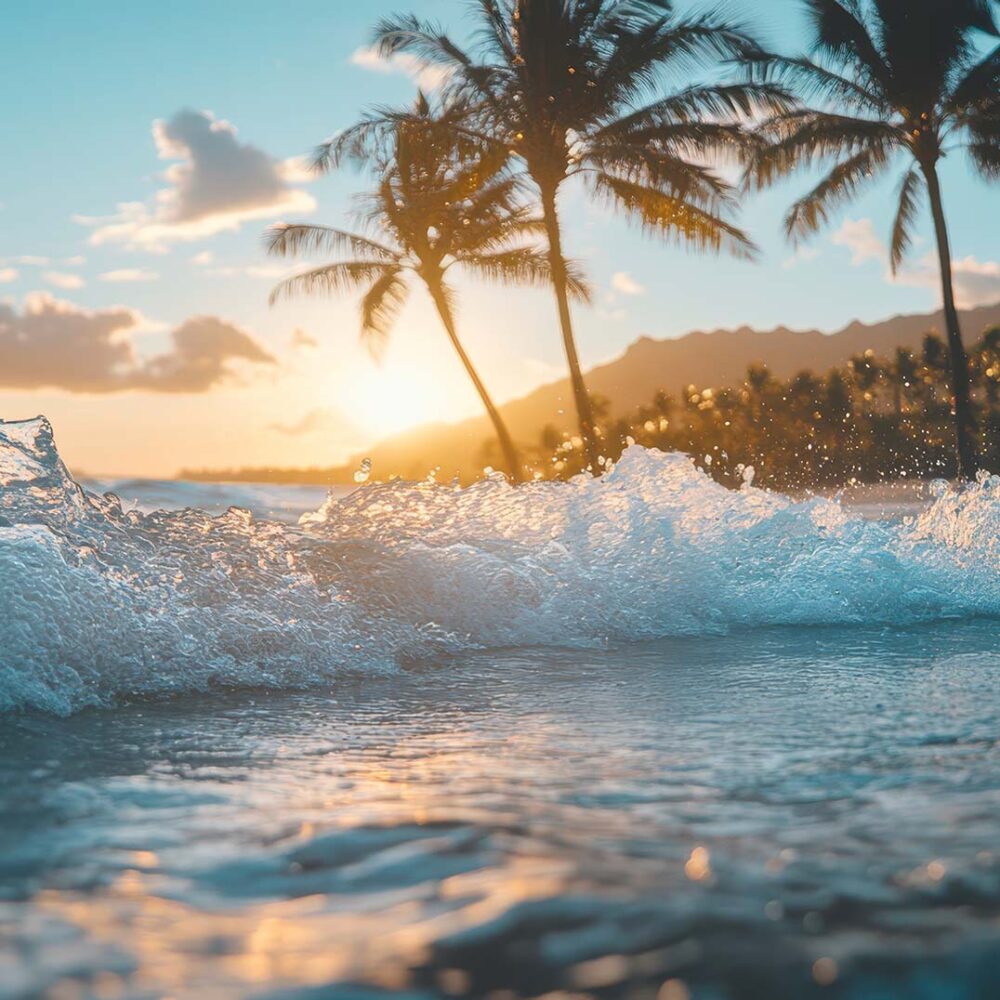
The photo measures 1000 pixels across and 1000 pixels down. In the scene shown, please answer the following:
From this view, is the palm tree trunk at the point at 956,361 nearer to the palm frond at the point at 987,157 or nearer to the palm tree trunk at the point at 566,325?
the palm frond at the point at 987,157

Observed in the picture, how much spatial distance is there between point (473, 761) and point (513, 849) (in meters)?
0.70

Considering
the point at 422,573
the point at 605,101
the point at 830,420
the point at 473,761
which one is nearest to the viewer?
the point at 473,761

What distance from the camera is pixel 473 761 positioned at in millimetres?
2521

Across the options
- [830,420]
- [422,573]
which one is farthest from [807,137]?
[830,420]

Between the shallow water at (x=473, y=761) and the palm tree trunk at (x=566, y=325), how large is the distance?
1184 centimetres

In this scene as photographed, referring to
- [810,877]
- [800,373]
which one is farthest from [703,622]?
[800,373]

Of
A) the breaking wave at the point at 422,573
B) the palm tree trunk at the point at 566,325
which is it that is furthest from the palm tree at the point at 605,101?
the breaking wave at the point at 422,573

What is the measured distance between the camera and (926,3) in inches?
661

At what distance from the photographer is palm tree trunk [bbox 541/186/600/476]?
17.1 m

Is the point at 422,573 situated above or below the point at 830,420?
below

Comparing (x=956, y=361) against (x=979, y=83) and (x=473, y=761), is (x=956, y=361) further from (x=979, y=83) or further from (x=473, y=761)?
(x=473, y=761)

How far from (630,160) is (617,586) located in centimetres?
1248

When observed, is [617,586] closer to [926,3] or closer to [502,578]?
[502,578]

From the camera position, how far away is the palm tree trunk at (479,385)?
67.9ft
